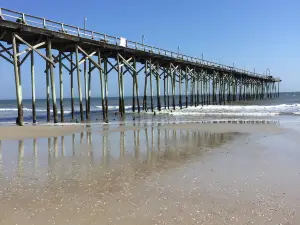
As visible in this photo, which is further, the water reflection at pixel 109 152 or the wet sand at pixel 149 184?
the water reflection at pixel 109 152

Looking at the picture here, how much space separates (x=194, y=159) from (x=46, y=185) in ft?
11.2

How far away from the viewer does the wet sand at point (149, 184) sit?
3988mm

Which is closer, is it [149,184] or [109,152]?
[149,184]

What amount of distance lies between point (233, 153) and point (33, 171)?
185 inches

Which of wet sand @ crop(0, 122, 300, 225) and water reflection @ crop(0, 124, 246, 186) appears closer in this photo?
wet sand @ crop(0, 122, 300, 225)

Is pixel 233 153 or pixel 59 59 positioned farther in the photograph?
pixel 59 59

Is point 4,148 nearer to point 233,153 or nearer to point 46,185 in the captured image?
point 46,185

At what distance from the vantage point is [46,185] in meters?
5.26

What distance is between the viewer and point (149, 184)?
17.5 feet

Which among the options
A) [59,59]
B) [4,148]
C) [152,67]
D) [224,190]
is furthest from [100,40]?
[224,190]

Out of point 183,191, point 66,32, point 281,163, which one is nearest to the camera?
point 183,191

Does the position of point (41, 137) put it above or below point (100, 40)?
below

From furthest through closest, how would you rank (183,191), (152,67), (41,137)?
(152,67) → (41,137) → (183,191)

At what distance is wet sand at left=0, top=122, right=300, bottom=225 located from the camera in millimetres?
3988
